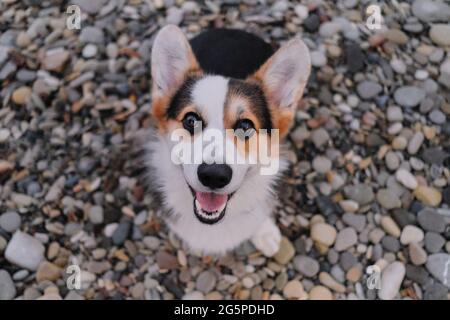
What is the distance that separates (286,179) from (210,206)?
77 cm

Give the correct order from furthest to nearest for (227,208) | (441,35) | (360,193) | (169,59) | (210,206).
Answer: (441,35) → (360,193) → (227,208) → (169,59) → (210,206)

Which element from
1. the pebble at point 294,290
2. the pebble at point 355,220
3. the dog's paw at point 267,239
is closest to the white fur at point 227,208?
the dog's paw at point 267,239

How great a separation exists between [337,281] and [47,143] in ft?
6.74

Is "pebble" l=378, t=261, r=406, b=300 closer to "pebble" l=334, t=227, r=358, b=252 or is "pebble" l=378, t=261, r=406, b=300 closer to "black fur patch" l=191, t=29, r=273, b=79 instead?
"pebble" l=334, t=227, r=358, b=252

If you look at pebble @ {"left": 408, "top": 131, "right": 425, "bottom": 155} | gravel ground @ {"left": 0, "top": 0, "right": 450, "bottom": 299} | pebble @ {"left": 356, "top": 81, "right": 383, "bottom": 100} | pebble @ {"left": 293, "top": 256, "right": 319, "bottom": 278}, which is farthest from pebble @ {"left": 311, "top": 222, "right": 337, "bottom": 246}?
pebble @ {"left": 356, "top": 81, "right": 383, "bottom": 100}

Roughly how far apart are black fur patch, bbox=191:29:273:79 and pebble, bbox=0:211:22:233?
147 cm

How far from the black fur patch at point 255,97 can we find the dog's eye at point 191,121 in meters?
0.21

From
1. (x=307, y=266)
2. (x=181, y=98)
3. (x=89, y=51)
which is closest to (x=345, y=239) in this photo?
(x=307, y=266)

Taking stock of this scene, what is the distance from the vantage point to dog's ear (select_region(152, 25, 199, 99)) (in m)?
2.73

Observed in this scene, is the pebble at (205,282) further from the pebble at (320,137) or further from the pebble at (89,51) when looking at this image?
the pebble at (89,51)

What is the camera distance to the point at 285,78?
2824 mm

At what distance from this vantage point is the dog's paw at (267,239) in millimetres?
3322

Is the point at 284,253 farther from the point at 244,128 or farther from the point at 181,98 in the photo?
the point at 181,98

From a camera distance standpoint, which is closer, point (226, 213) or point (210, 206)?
point (210, 206)
